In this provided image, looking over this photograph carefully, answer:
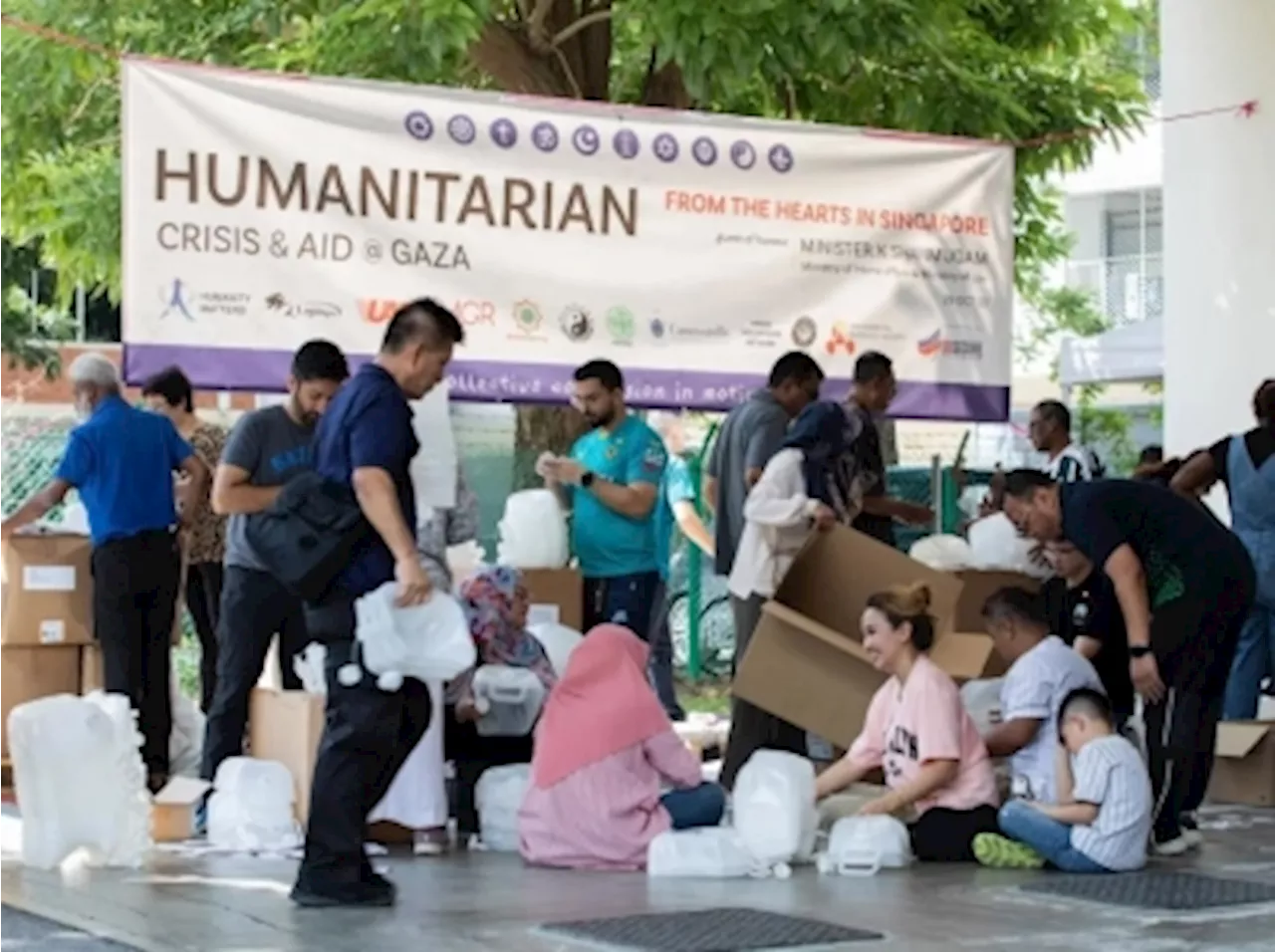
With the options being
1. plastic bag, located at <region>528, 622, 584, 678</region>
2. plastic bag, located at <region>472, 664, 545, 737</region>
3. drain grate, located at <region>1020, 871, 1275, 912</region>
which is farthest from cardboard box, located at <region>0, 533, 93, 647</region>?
drain grate, located at <region>1020, 871, 1275, 912</region>

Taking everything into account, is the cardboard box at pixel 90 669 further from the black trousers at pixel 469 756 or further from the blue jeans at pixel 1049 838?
the blue jeans at pixel 1049 838

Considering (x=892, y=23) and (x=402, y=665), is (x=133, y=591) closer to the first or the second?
(x=402, y=665)

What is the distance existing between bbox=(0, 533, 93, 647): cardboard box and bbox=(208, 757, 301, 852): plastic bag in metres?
1.81

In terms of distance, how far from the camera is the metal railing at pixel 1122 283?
38125mm

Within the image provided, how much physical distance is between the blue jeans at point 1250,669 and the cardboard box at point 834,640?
1261 mm

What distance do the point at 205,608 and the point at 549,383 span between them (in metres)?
1.86

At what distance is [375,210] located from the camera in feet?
33.8

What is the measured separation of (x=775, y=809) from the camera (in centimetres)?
828

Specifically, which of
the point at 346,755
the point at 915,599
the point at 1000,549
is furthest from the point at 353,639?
the point at 1000,549

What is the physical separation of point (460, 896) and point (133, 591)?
257 cm

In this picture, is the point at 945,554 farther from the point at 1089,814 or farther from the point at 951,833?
the point at 1089,814

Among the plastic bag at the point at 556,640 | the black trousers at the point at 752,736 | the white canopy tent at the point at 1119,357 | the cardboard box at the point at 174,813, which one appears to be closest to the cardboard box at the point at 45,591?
the cardboard box at the point at 174,813

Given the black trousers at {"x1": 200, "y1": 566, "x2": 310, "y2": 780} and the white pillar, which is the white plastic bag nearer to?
the white pillar

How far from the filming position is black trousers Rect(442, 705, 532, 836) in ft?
29.9
